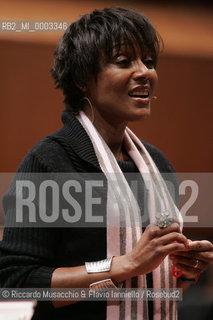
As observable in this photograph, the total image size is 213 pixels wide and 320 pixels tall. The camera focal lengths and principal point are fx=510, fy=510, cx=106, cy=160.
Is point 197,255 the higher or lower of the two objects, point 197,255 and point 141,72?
the lower

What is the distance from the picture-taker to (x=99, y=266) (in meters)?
0.94

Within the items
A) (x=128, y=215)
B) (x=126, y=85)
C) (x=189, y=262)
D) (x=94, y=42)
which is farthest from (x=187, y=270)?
(x=94, y=42)

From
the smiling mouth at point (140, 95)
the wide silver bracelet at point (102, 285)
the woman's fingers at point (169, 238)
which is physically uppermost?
the smiling mouth at point (140, 95)

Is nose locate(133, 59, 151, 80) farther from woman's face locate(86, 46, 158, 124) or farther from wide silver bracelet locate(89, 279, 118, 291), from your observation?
wide silver bracelet locate(89, 279, 118, 291)

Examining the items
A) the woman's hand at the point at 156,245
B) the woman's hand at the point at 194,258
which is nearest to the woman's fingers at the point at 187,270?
the woman's hand at the point at 194,258

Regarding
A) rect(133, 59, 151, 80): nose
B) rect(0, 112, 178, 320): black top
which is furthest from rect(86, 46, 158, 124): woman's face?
rect(0, 112, 178, 320): black top

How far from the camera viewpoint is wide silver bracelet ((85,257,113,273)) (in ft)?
3.09

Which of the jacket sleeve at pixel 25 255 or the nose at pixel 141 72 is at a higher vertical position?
the nose at pixel 141 72

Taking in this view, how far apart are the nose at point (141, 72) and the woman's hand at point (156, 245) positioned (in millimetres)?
313

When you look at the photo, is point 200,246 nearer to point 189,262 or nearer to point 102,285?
point 189,262

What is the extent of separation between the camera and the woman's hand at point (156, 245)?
897 mm

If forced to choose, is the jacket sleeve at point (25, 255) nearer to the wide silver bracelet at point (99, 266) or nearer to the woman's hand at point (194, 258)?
the wide silver bracelet at point (99, 266)

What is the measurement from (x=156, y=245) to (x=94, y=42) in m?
0.43

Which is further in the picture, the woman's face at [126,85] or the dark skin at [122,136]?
the woman's face at [126,85]
